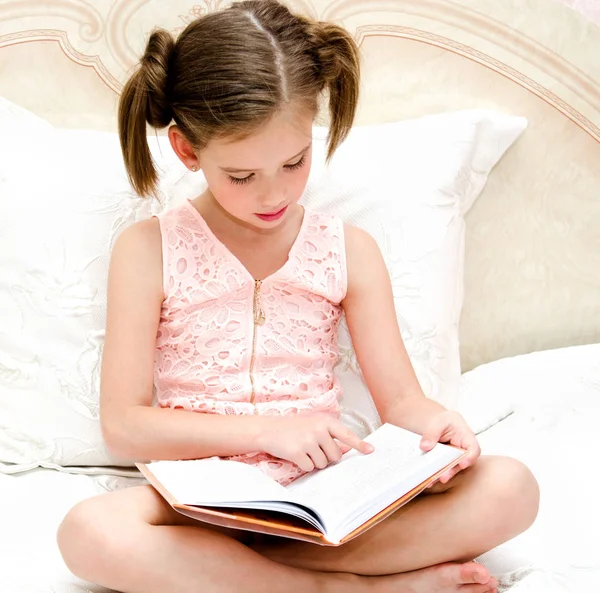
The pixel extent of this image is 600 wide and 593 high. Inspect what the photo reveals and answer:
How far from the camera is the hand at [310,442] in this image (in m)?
→ 1.09

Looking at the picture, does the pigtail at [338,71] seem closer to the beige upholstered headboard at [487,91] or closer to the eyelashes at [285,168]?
the eyelashes at [285,168]

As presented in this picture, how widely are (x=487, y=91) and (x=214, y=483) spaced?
3.19ft

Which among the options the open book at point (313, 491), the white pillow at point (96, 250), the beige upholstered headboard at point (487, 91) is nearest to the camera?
the open book at point (313, 491)

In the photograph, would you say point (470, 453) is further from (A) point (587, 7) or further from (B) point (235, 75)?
(A) point (587, 7)

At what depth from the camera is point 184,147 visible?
121cm

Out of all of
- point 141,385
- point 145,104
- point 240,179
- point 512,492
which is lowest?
point 512,492

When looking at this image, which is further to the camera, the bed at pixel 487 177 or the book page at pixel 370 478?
the bed at pixel 487 177

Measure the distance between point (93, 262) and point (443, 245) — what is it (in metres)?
0.57

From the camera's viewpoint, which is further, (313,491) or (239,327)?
(239,327)

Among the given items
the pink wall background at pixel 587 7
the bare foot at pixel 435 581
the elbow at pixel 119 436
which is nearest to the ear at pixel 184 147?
the elbow at pixel 119 436

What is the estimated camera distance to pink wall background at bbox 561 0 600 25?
1649mm

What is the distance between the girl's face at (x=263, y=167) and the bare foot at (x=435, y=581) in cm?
48

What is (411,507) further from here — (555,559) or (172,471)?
(172,471)

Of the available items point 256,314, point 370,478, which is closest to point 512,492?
point 370,478
